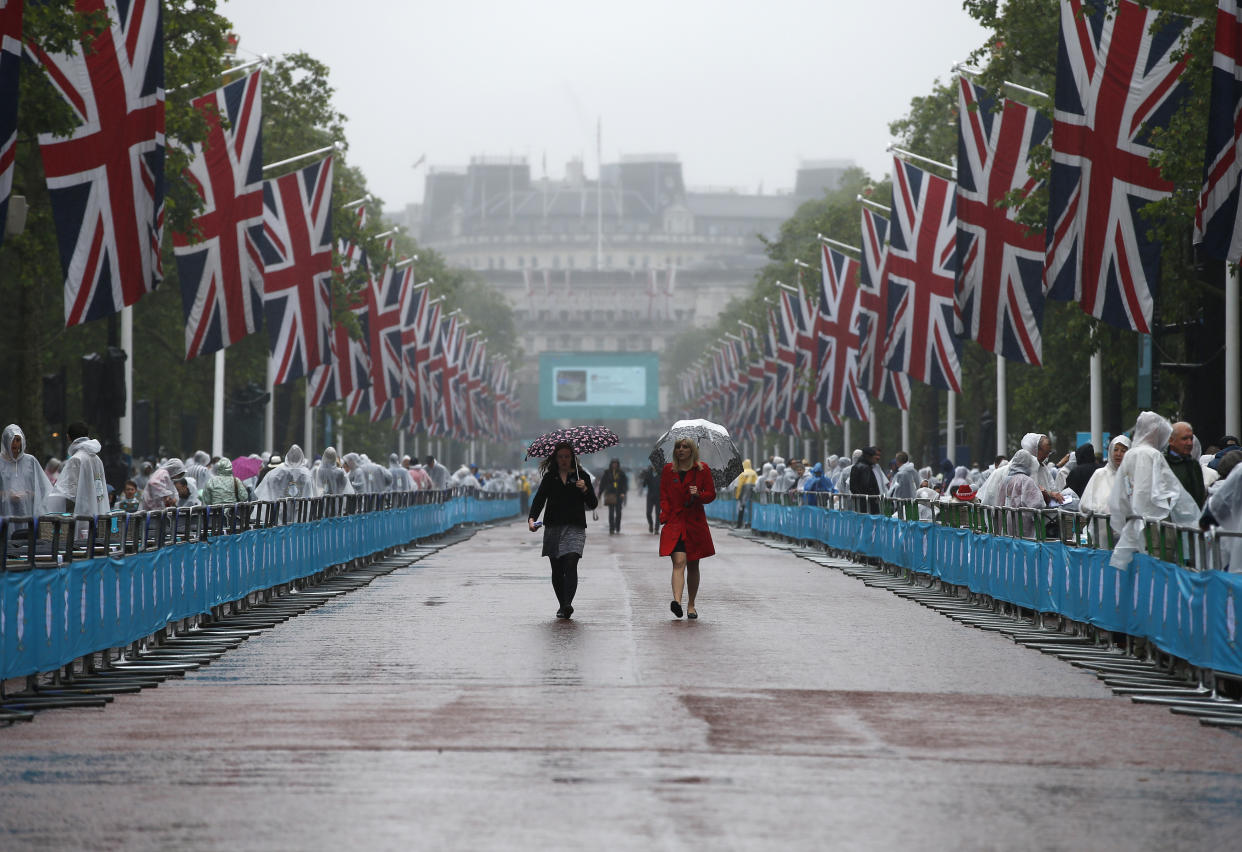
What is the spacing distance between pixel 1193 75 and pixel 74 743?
56.8 ft

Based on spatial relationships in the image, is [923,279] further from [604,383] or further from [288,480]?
[604,383]

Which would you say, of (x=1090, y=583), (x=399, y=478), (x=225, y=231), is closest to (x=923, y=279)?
(x=225, y=231)

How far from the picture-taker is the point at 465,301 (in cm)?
14625

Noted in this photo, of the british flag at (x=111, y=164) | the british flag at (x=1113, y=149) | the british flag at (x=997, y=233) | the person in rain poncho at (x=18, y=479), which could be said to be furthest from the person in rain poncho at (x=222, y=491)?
the british flag at (x=997, y=233)

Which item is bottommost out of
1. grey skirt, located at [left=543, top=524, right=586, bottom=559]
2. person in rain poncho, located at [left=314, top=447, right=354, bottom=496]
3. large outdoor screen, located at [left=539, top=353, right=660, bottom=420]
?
grey skirt, located at [left=543, top=524, right=586, bottom=559]

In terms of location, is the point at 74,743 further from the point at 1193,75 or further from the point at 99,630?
the point at 1193,75

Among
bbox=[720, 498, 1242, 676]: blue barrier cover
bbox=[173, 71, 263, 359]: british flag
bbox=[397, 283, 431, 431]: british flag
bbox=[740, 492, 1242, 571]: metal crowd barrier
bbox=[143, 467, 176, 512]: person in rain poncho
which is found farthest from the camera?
bbox=[397, 283, 431, 431]: british flag

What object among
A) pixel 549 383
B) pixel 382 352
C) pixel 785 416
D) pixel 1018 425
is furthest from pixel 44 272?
pixel 549 383

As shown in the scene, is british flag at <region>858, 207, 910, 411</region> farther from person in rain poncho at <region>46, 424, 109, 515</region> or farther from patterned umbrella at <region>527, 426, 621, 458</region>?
person in rain poncho at <region>46, 424, 109, 515</region>

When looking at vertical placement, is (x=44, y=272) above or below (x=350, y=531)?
above

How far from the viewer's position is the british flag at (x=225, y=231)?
29656 millimetres

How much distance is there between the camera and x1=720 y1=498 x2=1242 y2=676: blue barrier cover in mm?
13484

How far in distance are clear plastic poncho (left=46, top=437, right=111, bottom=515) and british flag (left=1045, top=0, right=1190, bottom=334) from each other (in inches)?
401

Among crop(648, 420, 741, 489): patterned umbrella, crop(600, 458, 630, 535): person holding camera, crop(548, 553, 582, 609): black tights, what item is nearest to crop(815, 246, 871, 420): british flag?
crop(600, 458, 630, 535): person holding camera
